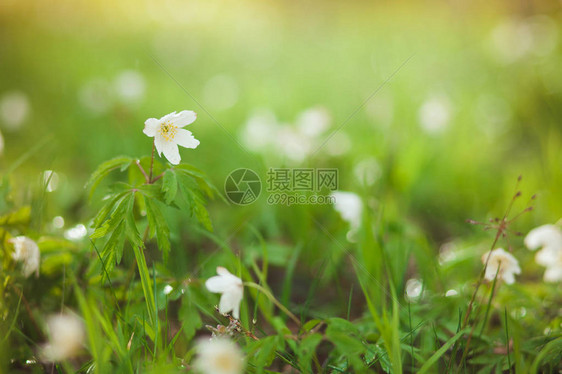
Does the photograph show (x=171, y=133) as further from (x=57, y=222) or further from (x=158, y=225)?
(x=57, y=222)

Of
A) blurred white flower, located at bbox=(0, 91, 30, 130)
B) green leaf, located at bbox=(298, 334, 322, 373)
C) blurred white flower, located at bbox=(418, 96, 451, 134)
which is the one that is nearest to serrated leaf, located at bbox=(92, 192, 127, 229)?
green leaf, located at bbox=(298, 334, 322, 373)

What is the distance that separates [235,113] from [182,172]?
80.9 inches

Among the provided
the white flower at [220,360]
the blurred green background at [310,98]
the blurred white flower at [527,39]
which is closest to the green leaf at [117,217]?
the white flower at [220,360]

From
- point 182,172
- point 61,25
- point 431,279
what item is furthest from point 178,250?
point 61,25

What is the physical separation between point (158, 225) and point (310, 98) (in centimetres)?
254

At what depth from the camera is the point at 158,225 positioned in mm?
1124

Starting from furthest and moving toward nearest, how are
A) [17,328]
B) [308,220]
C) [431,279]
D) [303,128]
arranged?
[303,128]
[308,220]
[431,279]
[17,328]

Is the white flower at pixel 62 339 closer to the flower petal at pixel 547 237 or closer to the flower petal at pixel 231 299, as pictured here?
the flower petal at pixel 231 299

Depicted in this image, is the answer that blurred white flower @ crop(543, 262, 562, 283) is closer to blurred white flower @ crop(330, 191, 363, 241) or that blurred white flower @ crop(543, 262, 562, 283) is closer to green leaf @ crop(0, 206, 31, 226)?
blurred white flower @ crop(330, 191, 363, 241)

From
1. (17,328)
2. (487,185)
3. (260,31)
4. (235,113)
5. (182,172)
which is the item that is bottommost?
(17,328)

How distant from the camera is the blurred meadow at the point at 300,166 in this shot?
1.22 metres

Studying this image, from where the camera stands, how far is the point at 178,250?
1652mm

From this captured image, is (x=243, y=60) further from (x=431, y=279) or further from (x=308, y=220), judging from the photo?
(x=431, y=279)

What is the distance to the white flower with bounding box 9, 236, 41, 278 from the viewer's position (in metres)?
1.29
